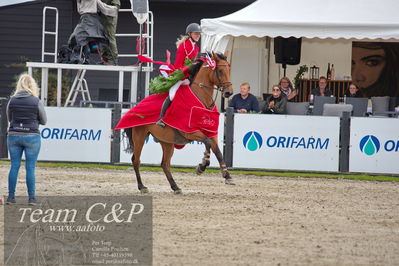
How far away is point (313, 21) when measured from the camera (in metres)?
20.4

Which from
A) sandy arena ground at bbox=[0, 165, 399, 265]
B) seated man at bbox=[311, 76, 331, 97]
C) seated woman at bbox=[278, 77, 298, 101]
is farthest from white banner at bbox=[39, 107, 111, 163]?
seated man at bbox=[311, 76, 331, 97]

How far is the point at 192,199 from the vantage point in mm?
14375

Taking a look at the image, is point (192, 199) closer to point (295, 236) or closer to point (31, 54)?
point (295, 236)

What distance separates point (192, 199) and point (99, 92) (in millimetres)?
16012

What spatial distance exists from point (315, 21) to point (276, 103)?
78.9 inches

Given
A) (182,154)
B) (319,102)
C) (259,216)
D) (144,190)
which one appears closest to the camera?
(259,216)

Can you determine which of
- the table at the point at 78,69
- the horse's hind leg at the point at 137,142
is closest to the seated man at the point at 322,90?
the table at the point at 78,69

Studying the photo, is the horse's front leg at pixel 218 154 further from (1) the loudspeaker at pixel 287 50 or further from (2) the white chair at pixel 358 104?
(1) the loudspeaker at pixel 287 50

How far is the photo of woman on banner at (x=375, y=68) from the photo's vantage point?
26.2 metres

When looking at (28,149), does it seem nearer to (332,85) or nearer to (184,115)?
(184,115)

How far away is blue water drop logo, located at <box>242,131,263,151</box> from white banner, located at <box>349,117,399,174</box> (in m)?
1.95

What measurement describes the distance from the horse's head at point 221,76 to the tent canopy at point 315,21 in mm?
5053

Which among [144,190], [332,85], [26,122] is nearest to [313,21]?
[332,85]

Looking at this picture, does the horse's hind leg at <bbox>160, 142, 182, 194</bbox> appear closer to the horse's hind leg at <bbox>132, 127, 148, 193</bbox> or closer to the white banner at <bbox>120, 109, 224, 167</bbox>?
the horse's hind leg at <bbox>132, 127, 148, 193</bbox>
